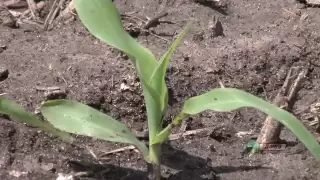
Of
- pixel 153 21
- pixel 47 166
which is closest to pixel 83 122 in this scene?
pixel 47 166

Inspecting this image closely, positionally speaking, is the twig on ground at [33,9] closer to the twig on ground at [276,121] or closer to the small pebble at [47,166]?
the small pebble at [47,166]

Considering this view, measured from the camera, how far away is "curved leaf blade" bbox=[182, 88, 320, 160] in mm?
1362

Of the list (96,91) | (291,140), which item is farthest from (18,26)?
(291,140)

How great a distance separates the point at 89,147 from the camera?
72.2 inches

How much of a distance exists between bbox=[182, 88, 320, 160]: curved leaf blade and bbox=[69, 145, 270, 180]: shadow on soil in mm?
299

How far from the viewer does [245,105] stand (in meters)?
1.41

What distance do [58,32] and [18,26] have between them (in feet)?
0.56

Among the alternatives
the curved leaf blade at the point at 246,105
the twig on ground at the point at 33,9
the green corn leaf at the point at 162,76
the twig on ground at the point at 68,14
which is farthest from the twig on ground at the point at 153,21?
the curved leaf blade at the point at 246,105

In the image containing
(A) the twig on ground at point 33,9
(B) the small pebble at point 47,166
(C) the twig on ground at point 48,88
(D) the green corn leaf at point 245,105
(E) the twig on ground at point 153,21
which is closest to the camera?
(D) the green corn leaf at point 245,105

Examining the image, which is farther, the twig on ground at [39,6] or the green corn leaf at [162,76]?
the twig on ground at [39,6]

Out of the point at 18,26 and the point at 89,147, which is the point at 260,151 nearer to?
the point at 89,147

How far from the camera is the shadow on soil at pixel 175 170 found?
1726mm

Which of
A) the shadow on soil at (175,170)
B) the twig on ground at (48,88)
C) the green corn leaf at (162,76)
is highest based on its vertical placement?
the green corn leaf at (162,76)

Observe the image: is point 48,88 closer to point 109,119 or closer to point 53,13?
point 109,119
